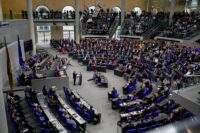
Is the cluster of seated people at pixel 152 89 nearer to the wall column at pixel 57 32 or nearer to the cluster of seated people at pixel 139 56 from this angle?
the cluster of seated people at pixel 139 56

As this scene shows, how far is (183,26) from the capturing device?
91.6ft

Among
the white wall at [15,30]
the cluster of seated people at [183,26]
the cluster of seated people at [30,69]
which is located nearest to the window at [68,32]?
the white wall at [15,30]

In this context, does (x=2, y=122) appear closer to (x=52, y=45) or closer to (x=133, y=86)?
(x=133, y=86)

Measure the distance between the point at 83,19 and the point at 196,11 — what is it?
634 inches

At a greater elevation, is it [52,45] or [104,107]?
[52,45]

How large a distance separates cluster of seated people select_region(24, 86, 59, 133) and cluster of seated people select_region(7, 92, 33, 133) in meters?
0.63

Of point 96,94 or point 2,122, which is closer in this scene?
point 2,122

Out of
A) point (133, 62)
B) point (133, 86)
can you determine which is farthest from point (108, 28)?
point (133, 86)

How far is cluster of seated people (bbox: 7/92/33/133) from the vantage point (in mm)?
9930

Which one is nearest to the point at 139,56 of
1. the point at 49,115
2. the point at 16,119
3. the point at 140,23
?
the point at 140,23

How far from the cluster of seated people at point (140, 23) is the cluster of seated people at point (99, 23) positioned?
7.79ft

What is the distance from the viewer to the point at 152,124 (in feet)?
34.4

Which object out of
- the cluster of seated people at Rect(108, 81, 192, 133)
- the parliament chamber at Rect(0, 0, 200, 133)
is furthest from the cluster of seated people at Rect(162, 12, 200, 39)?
the cluster of seated people at Rect(108, 81, 192, 133)

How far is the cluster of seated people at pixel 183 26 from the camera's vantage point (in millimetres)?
25719
